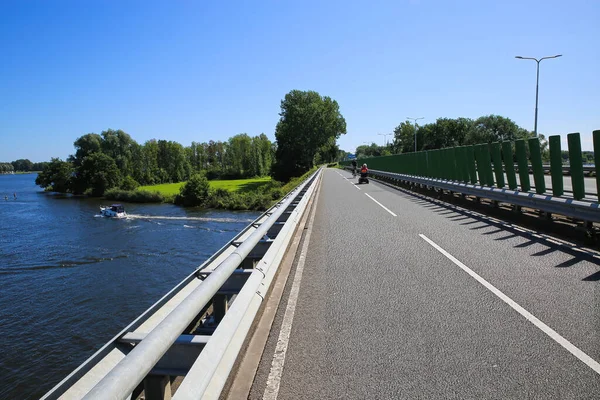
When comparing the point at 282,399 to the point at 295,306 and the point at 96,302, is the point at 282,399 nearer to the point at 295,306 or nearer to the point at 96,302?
the point at 295,306

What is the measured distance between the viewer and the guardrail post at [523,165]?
41.0ft

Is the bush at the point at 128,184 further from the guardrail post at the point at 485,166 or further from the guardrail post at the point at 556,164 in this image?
the guardrail post at the point at 556,164

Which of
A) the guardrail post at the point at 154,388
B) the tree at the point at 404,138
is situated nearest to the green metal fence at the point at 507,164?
the guardrail post at the point at 154,388

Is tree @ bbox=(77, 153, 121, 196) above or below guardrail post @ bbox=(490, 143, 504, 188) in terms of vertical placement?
above

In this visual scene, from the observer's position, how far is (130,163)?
129125mm

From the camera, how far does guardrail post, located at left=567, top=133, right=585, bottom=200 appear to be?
9703 mm

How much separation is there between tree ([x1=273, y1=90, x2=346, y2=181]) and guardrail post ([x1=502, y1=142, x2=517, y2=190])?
85.3 m

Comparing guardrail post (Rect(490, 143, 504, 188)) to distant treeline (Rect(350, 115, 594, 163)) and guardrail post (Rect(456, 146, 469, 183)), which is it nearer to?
guardrail post (Rect(456, 146, 469, 183))

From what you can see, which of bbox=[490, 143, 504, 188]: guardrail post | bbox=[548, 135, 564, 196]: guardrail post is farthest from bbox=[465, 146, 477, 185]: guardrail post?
bbox=[548, 135, 564, 196]: guardrail post

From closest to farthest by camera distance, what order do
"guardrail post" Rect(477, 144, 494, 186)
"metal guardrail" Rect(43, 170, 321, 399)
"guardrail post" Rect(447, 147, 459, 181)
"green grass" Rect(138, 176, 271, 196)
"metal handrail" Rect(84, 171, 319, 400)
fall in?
"metal handrail" Rect(84, 171, 319, 400) < "metal guardrail" Rect(43, 170, 321, 399) < "guardrail post" Rect(477, 144, 494, 186) < "guardrail post" Rect(447, 147, 459, 181) < "green grass" Rect(138, 176, 271, 196)

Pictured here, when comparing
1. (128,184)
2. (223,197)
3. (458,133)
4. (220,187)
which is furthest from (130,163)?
(458,133)

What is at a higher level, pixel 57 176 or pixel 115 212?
pixel 57 176

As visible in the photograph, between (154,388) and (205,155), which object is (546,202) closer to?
(154,388)

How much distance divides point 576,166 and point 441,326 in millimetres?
7639
